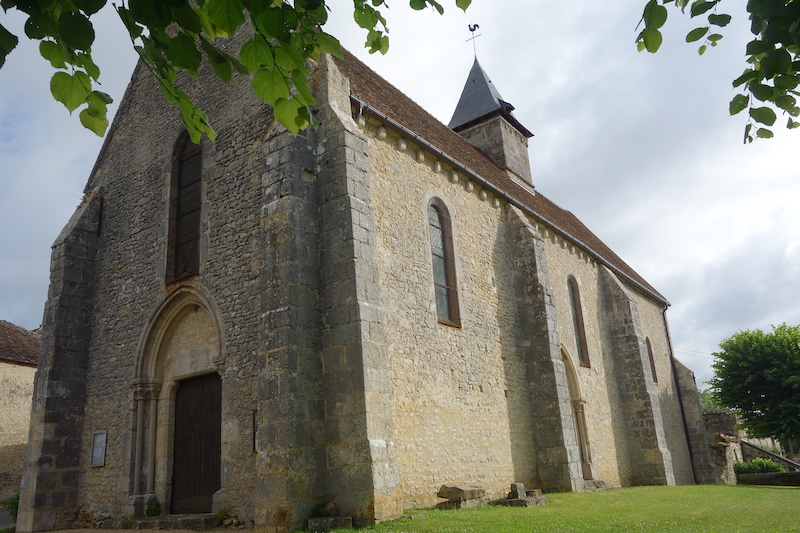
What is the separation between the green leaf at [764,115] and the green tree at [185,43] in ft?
8.26

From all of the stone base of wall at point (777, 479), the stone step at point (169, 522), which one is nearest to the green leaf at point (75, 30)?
the stone step at point (169, 522)

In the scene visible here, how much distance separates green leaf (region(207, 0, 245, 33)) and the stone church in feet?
20.9

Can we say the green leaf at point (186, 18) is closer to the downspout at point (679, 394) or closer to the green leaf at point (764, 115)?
the green leaf at point (764, 115)

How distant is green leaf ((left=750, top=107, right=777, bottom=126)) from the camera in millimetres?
3672

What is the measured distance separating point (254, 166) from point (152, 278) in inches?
128

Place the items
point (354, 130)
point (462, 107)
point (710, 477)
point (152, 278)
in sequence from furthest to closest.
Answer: point (462, 107) → point (710, 477) → point (152, 278) → point (354, 130)

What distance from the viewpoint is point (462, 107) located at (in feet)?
77.3

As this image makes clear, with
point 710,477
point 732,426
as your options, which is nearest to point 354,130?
point 710,477

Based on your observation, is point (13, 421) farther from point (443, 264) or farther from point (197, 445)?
point (443, 264)

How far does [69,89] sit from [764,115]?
3868mm

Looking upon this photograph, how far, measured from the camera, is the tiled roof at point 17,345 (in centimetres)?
2018

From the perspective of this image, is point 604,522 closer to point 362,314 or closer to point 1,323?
point 362,314

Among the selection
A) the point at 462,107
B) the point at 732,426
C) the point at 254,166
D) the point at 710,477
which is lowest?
the point at 710,477

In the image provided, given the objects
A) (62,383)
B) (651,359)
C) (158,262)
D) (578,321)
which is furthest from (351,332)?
(651,359)
